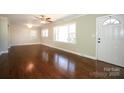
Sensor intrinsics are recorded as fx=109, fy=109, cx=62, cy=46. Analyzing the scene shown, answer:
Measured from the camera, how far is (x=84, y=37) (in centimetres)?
459

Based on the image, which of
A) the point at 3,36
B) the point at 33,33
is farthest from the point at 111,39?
the point at 3,36

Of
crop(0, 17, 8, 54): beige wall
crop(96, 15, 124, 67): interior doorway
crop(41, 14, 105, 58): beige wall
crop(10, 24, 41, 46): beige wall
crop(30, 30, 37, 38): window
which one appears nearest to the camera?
crop(96, 15, 124, 67): interior doorway

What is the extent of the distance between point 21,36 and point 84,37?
9.54 ft

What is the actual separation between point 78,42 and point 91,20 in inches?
44.1

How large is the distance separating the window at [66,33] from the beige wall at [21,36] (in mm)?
936

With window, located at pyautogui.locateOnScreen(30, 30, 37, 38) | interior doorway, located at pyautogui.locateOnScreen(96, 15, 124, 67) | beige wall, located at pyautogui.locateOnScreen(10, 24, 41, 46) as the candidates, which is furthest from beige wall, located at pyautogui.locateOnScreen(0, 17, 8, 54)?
interior doorway, located at pyautogui.locateOnScreen(96, 15, 124, 67)

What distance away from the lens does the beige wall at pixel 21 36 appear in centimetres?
496

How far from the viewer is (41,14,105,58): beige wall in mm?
4100

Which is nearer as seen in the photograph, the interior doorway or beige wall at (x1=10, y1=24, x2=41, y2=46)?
the interior doorway

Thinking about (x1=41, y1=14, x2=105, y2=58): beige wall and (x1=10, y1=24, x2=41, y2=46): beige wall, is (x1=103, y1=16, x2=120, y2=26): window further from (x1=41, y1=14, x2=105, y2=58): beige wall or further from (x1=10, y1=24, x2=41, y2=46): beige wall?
(x1=10, y1=24, x2=41, y2=46): beige wall

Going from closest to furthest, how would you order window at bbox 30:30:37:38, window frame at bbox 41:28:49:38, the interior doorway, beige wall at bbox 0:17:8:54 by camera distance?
the interior doorway, beige wall at bbox 0:17:8:54, window at bbox 30:30:37:38, window frame at bbox 41:28:49:38

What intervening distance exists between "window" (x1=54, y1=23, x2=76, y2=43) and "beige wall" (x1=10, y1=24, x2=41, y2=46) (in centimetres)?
94
